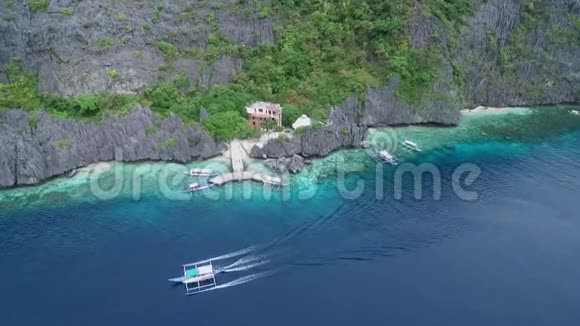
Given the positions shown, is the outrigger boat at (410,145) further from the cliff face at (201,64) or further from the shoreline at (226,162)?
the cliff face at (201,64)

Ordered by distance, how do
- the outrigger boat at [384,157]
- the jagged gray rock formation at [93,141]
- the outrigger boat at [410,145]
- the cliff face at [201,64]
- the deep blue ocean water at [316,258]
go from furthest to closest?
1. the outrigger boat at [410,145]
2. the outrigger boat at [384,157]
3. the cliff face at [201,64]
4. the jagged gray rock formation at [93,141]
5. the deep blue ocean water at [316,258]

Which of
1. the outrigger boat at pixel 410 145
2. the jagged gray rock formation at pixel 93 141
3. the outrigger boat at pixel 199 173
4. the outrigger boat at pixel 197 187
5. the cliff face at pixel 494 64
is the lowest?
the outrigger boat at pixel 197 187

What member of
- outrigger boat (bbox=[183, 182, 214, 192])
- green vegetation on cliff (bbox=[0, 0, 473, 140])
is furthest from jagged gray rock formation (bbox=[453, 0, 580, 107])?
outrigger boat (bbox=[183, 182, 214, 192])

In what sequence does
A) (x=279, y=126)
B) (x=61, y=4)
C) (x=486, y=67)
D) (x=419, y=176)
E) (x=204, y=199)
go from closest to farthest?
(x=204, y=199) → (x=419, y=176) → (x=279, y=126) → (x=61, y=4) → (x=486, y=67)

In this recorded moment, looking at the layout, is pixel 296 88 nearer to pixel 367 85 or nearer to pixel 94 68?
pixel 367 85

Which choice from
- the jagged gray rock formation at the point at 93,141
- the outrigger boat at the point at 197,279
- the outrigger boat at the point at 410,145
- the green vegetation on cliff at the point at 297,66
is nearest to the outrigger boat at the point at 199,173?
the jagged gray rock formation at the point at 93,141

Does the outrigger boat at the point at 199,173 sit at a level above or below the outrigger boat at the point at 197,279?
above

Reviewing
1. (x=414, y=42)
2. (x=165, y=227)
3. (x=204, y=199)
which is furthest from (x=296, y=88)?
(x=165, y=227)
